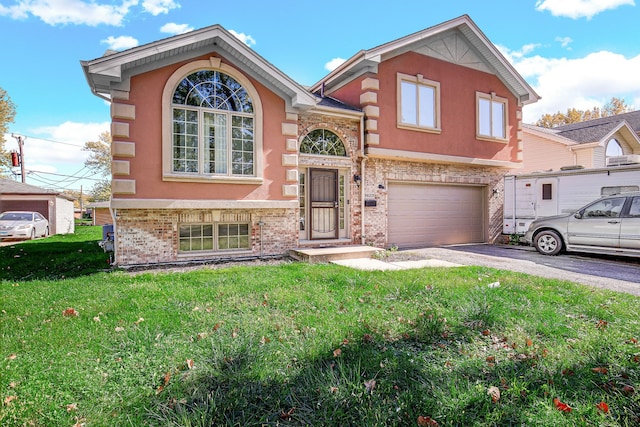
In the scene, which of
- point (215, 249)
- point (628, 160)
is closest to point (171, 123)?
point (215, 249)

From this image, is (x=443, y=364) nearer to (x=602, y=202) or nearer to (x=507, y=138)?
(x=602, y=202)

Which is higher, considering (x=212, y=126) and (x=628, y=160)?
(x=212, y=126)

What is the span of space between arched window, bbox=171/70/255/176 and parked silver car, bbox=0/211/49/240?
14.3m

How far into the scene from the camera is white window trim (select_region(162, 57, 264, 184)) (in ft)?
25.7

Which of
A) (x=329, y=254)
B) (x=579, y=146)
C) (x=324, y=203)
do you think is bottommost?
(x=329, y=254)

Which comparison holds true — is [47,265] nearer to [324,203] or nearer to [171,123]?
[171,123]

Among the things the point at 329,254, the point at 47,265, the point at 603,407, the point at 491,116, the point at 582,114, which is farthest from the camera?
the point at 582,114

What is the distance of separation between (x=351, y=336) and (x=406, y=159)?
332 inches

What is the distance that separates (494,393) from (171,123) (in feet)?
26.3

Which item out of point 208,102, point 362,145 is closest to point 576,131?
point 362,145

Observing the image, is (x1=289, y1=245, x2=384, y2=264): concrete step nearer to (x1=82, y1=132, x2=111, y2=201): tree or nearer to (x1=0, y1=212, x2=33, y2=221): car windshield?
(x1=0, y1=212, x2=33, y2=221): car windshield

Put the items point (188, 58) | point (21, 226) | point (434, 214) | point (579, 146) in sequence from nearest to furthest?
1. point (188, 58)
2. point (434, 214)
3. point (579, 146)
4. point (21, 226)

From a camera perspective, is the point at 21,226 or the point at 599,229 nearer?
the point at 599,229

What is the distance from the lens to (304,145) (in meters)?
9.88
